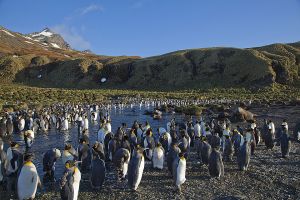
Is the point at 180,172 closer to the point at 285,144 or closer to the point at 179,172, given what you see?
the point at 179,172

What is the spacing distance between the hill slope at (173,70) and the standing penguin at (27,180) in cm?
6868

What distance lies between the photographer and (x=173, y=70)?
3632 inches

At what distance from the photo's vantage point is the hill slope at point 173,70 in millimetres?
79738

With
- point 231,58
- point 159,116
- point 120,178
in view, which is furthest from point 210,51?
point 120,178

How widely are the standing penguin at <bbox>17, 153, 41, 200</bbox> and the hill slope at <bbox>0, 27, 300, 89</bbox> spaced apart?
68.7m

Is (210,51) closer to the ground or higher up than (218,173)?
higher up

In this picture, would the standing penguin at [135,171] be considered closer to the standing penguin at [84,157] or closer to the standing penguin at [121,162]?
the standing penguin at [121,162]

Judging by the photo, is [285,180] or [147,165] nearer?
[285,180]

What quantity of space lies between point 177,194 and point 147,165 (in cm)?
340

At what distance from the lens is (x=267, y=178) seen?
12062mm

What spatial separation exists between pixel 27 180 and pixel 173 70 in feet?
275

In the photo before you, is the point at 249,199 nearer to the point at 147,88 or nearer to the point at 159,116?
the point at 159,116

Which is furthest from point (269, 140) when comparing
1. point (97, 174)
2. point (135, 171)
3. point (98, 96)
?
point (98, 96)

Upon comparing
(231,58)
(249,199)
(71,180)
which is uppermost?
(231,58)
